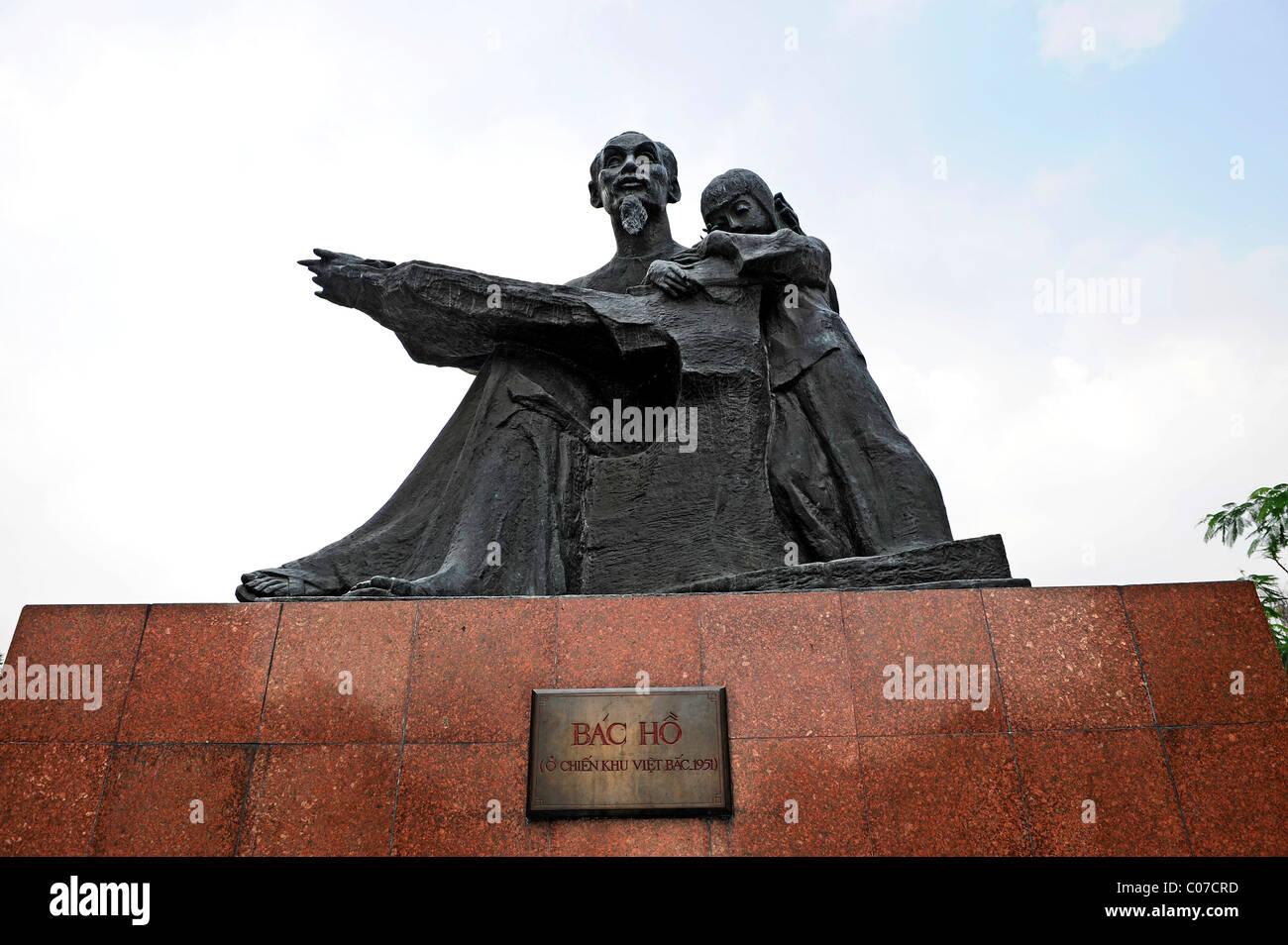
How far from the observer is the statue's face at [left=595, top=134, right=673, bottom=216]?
25.7ft

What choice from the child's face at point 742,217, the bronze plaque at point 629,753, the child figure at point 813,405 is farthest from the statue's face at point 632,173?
the bronze plaque at point 629,753

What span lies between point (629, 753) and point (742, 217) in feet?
14.0

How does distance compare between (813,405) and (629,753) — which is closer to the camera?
(629,753)

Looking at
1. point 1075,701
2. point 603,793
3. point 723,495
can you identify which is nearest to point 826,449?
point 723,495

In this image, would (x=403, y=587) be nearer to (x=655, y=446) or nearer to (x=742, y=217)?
(x=655, y=446)

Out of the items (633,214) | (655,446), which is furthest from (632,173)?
(655,446)

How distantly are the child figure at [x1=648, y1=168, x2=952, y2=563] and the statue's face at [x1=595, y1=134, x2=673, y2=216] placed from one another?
1.77 ft

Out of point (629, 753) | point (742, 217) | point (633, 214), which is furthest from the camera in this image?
point (633, 214)

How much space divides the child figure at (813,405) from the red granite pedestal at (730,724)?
1049mm

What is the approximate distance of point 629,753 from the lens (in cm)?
467

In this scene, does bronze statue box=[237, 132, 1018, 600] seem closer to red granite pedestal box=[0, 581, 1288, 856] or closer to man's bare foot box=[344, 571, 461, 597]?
man's bare foot box=[344, 571, 461, 597]

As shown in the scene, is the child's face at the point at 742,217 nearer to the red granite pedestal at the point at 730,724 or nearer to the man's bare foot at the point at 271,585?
the red granite pedestal at the point at 730,724

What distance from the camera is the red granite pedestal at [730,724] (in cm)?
450

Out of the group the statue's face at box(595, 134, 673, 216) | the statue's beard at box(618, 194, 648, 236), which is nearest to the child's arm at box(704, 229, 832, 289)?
the statue's beard at box(618, 194, 648, 236)
